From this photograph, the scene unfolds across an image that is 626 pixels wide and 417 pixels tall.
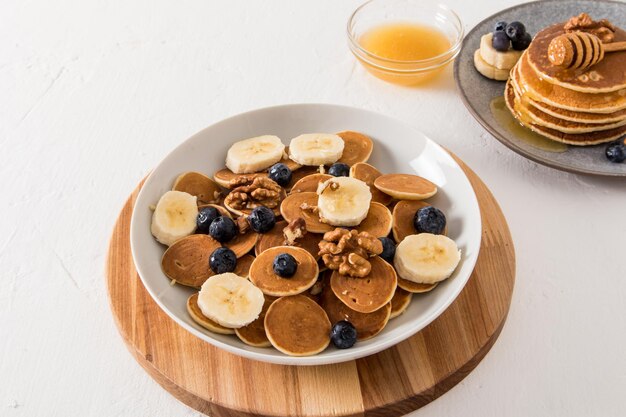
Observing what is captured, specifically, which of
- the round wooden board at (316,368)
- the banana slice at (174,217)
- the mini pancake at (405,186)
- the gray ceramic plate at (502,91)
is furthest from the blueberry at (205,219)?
the gray ceramic plate at (502,91)

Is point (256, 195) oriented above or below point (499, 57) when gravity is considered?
above

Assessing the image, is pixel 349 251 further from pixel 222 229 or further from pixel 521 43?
pixel 521 43

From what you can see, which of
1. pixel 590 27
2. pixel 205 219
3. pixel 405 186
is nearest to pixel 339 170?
pixel 405 186

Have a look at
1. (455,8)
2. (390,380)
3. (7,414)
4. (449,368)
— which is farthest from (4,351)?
(455,8)

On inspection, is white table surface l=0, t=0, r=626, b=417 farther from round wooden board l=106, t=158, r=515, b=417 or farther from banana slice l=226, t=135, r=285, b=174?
banana slice l=226, t=135, r=285, b=174

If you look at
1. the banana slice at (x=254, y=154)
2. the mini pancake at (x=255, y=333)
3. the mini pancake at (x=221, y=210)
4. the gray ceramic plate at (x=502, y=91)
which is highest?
the banana slice at (x=254, y=154)

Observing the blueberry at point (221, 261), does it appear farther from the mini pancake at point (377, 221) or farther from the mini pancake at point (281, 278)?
the mini pancake at point (377, 221)

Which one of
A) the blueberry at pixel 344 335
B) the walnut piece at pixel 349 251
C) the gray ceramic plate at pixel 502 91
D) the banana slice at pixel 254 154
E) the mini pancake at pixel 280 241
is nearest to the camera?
the blueberry at pixel 344 335
